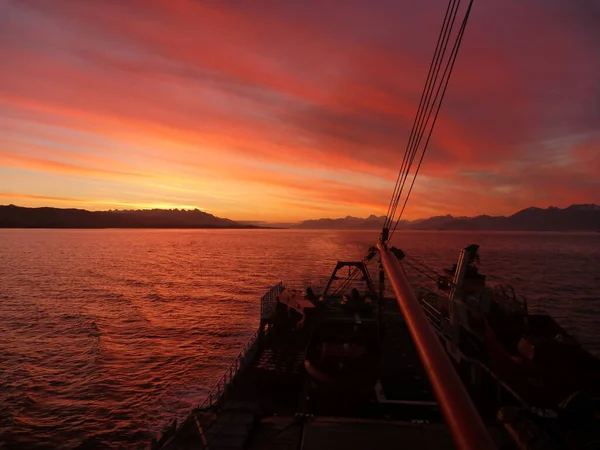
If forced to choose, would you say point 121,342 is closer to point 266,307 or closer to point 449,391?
point 266,307

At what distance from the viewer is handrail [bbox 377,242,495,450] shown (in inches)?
164

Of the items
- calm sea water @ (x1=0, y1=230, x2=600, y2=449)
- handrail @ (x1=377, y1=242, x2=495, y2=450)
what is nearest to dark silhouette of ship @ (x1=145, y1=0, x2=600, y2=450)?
handrail @ (x1=377, y1=242, x2=495, y2=450)

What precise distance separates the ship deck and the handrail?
33.0 ft

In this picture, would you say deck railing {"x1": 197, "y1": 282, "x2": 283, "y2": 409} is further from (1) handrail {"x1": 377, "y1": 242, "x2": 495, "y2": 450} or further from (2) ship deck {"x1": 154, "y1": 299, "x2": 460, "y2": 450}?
(1) handrail {"x1": 377, "y1": 242, "x2": 495, "y2": 450}

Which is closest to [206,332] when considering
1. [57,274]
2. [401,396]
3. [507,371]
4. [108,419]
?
[108,419]

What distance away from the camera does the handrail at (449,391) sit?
13.7 ft

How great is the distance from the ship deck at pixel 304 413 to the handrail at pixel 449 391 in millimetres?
10057

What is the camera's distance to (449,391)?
477cm

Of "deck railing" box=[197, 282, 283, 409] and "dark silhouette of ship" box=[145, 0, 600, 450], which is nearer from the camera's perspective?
"dark silhouette of ship" box=[145, 0, 600, 450]

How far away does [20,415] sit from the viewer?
84.4 feet

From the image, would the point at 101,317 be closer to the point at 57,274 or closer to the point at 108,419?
the point at 108,419

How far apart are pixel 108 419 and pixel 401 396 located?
20319 mm

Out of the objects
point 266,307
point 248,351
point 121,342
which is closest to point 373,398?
point 248,351

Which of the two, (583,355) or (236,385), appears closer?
(583,355)
